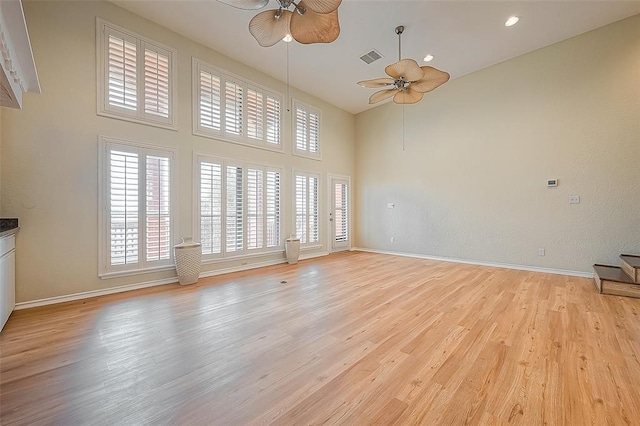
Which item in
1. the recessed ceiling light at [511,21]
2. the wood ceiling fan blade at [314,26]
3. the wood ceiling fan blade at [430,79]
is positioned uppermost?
the recessed ceiling light at [511,21]

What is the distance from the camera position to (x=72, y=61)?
126 inches

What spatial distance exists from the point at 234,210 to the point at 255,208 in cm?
46

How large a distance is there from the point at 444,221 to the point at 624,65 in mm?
3677

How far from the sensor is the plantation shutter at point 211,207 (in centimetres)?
436

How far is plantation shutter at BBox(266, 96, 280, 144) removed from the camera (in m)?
5.32

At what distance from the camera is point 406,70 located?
3361 millimetres

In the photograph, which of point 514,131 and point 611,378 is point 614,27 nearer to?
point 514,131

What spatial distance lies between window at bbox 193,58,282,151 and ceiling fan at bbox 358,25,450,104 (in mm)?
2272

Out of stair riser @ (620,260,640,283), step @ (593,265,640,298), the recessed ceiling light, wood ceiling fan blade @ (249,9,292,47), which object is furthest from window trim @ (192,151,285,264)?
stair riser @ (620,260,640,283)

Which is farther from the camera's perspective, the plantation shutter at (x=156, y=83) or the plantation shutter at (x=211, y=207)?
the plantation shutter at (x=211, y=207)

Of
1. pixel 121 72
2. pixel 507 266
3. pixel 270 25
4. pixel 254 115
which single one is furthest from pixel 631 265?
pixel 121 72

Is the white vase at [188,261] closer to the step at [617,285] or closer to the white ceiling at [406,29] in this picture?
the white ceiling at [406,29]

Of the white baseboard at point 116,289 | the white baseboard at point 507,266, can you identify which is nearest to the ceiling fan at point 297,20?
the white baseboard at point 116,289

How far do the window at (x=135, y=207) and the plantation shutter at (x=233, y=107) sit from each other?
1201 millimetres
